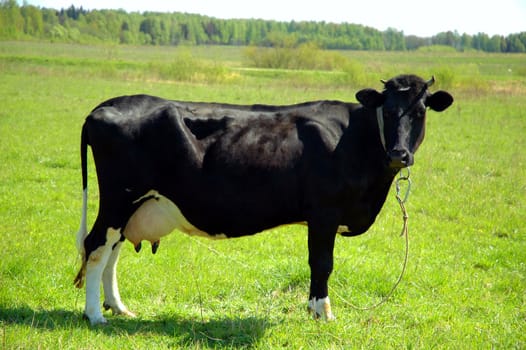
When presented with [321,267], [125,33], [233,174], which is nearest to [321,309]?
[321,267]

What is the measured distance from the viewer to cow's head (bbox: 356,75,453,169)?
220 inches

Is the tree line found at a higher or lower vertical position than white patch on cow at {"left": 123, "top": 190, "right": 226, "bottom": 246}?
higher

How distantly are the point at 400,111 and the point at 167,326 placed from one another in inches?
117

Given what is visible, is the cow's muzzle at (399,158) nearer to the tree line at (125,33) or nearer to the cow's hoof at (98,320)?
the cow's hoof at (98,320)

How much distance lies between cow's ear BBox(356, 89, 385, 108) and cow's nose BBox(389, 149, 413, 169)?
696 millimetres

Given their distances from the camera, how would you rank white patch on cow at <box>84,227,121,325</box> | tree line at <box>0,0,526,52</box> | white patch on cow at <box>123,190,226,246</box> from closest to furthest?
white patch on cow at <box>84,227,121,325</box> → white patch on cow at <box>123,190,226,246</box> → tree line at <box>0,0,526,52</box>

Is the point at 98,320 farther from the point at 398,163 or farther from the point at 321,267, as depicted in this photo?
the point at 398,163

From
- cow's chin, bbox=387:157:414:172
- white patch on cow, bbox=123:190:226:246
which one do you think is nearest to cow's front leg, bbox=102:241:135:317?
white patch on cow, bbox=123:190:226:246

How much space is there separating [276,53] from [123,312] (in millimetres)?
67246

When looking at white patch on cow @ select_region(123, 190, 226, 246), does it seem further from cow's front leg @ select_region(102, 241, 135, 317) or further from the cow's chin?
the cow's chin

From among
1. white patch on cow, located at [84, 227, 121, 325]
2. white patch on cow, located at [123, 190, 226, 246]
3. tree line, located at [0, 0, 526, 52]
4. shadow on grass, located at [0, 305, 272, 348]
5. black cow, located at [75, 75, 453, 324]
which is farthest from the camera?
tree line, located at [0, 0, 526, 52]

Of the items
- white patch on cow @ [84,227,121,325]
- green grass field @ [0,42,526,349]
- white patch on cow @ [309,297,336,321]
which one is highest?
white patch on cow @ [84,227,121,325]

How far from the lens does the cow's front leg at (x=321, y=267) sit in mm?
5855

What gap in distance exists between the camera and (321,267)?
231 inches
